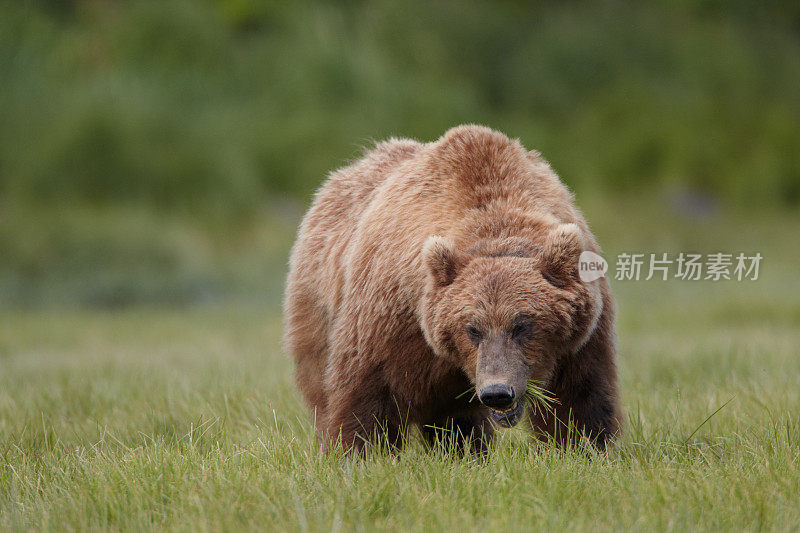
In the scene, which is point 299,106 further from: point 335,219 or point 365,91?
point 335,219

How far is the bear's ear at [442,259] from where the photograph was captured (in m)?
3.90

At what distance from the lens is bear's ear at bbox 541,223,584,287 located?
12.8 ft

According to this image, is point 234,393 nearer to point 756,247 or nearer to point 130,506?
point 130,506

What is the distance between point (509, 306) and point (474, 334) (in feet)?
0.62

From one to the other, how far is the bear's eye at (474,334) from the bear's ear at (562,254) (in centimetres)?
37

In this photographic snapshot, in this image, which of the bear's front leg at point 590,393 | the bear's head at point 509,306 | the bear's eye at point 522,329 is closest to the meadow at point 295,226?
the bear's front leg at point 590,393

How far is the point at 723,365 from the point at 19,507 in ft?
17.9

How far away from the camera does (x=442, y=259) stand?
3908 millimetres

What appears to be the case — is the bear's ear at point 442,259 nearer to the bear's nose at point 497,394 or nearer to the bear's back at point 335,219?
the bear's nose at point 497,394

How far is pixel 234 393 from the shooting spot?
20.2 ft

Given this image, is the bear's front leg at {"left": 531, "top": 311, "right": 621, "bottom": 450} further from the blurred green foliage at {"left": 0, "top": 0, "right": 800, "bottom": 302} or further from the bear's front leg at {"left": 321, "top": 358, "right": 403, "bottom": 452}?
the blurred green foliage at {"left": 0, "top": 0, "right": 800, "bottom": 302}

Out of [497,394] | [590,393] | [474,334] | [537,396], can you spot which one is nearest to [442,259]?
[474,334]

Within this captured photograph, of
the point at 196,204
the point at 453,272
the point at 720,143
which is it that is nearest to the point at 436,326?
the point at 453,272

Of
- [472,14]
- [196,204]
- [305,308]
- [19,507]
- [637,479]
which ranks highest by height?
[472,14]
